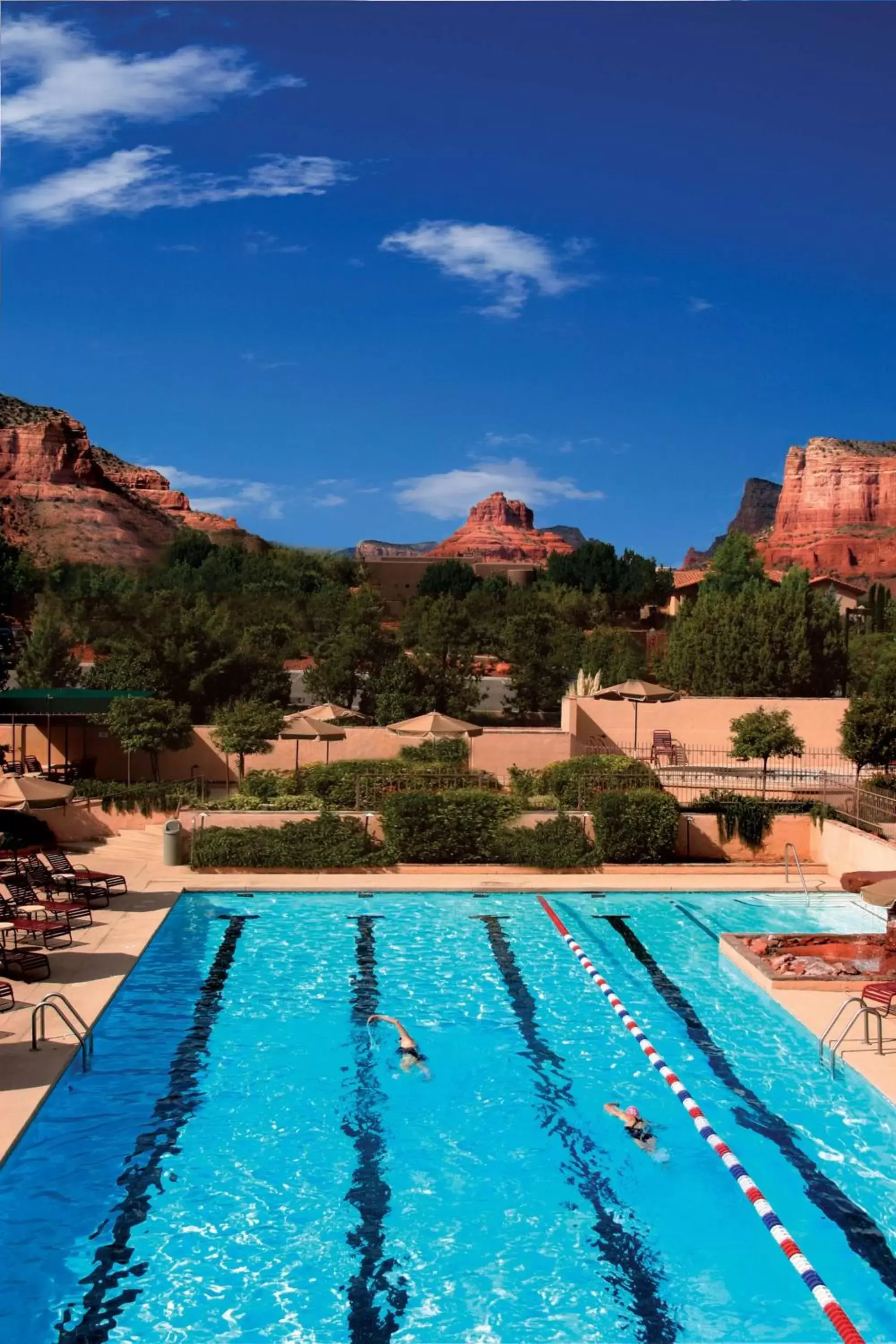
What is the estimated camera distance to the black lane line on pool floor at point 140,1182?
26.3ft

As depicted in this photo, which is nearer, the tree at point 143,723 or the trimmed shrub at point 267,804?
the trimmed shrub at point 267,804

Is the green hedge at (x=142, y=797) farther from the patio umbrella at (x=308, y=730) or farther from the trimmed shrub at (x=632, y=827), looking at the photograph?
the trimmed shrub at (x=632, y=827)

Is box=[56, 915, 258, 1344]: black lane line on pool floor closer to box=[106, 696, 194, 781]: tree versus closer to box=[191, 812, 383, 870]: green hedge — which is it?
box=[191, 812, 383, 870]: green hedge

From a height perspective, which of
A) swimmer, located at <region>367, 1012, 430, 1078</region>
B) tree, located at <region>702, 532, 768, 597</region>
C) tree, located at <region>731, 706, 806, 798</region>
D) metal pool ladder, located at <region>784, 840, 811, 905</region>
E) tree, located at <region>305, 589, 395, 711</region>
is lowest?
swimmer, located at <region>367, 1012, 430, 1078</region>

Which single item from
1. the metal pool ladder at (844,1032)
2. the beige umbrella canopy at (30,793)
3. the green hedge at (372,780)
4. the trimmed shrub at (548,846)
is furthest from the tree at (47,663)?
the metal pool ladder at (844,1032)

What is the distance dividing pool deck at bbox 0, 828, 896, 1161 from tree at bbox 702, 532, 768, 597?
155ft

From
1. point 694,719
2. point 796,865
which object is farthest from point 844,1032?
point 694,719

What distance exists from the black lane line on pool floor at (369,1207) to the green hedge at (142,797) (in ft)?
31.6

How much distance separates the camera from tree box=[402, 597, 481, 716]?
3431 centimetres

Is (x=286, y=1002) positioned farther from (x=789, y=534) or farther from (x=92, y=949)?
(x=789, y=534)

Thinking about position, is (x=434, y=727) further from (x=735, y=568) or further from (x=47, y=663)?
(x=735, y=568)

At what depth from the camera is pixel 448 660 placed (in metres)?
35.0

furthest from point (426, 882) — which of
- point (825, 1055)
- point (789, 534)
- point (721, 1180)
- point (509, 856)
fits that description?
point (789, 534)

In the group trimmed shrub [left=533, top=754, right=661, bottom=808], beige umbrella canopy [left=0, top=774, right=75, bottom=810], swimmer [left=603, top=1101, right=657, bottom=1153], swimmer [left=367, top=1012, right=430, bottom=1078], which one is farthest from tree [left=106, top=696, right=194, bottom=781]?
swimmer [left=603, top=1101, right=657, bottom=1153]
